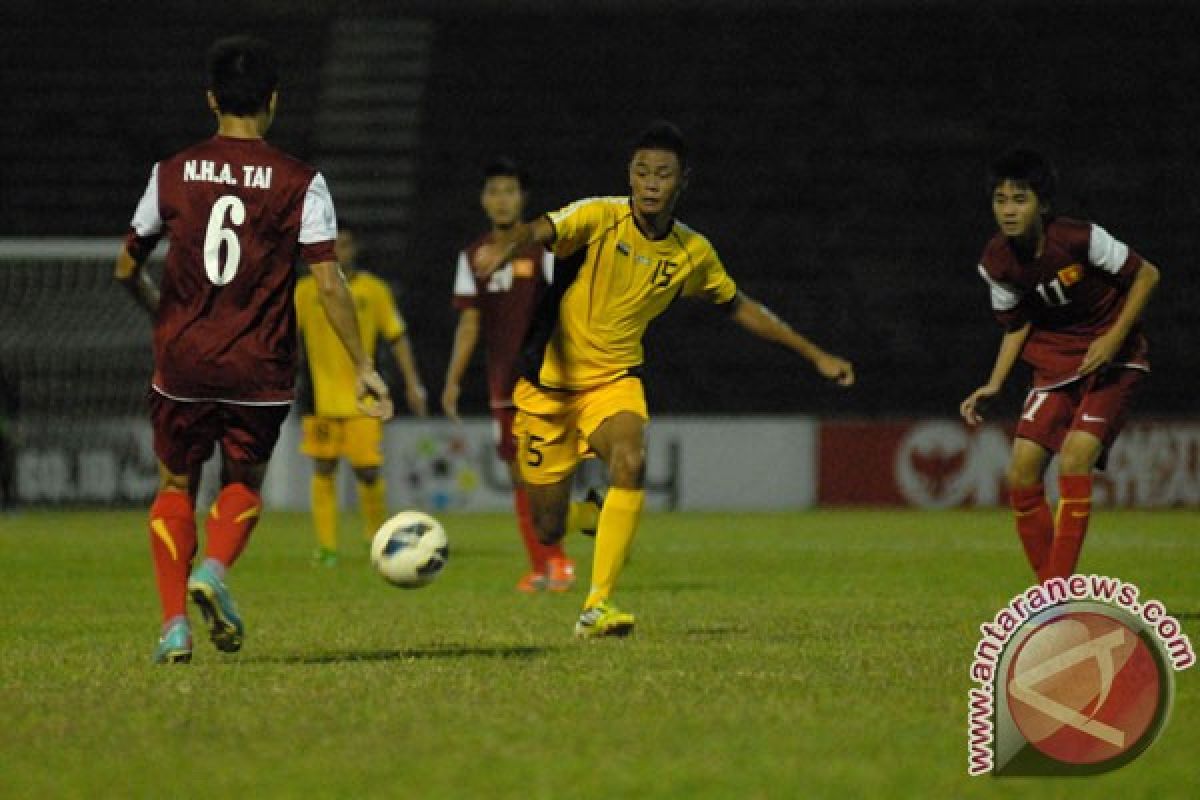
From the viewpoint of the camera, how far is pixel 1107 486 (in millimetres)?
21578

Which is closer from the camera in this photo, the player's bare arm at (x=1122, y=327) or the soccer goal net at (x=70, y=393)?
the player's bare arm at (x=1122, y=327)

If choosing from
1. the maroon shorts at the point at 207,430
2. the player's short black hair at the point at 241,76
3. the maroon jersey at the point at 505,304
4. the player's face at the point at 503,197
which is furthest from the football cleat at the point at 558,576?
the player's short black hair at the point at 241,76

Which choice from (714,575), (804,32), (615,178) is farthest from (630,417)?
(804,32)

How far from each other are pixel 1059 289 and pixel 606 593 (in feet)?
8.38

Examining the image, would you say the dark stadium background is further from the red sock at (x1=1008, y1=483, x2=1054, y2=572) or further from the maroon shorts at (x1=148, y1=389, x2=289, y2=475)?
the maroon shorts at (x1=148, y1=389, x2=289, y2=475)

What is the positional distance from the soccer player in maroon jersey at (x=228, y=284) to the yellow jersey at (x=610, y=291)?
1717mm

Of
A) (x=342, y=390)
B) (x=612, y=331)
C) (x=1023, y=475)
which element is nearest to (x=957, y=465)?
(x=342, y=390)

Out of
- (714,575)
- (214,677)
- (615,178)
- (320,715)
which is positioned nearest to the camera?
(320,715)

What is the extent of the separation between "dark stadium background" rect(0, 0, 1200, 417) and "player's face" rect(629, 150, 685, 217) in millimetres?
15299

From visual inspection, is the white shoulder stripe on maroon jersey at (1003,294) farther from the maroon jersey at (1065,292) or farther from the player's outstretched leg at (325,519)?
the player's outstretched leg at (325,519)

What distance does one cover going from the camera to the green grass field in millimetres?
4711

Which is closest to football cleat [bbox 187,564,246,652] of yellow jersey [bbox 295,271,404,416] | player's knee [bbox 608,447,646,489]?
player's knee [bbox 608,447,646,489]

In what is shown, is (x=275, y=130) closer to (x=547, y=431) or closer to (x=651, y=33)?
(x=651, y=33)

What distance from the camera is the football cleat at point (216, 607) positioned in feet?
22.6
